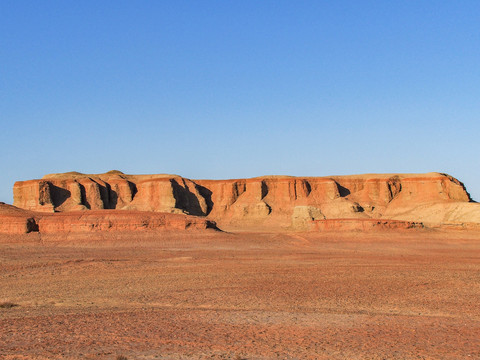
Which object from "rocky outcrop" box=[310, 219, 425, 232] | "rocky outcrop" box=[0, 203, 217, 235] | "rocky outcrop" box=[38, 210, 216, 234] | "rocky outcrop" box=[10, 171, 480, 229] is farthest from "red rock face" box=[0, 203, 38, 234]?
"rocky outcrop" box=[10, 171, 480, 229]

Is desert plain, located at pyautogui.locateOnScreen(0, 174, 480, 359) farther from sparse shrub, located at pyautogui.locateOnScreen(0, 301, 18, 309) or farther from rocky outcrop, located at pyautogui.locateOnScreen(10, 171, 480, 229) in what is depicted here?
rocky outcrop, located at pyautogui.locateOnScreen(10, 171, 480, 229)

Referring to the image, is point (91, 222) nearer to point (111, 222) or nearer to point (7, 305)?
point (111, 222)

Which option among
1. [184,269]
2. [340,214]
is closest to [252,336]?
[184,269]

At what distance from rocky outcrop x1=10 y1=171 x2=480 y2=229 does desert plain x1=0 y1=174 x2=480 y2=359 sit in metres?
34.5

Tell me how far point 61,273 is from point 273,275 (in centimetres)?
970

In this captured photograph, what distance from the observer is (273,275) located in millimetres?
21547

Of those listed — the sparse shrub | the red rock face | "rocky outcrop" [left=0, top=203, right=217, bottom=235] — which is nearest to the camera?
the sparse shrub

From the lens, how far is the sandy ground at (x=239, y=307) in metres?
9.45

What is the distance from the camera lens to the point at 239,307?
14.3m

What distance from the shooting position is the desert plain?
965 cm

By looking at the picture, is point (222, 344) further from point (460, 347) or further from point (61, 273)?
point (61, 273)

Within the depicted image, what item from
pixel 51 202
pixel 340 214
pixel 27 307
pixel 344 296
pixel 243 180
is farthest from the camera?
pixel 243 180

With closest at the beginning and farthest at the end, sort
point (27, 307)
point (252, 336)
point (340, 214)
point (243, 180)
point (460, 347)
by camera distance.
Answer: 1. point (460, 347)
2. point (252, 336)
3. point (27, 307)
4. point (340, 214)
5. point (243, 180)

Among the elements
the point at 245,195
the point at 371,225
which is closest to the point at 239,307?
the point at 371,225
